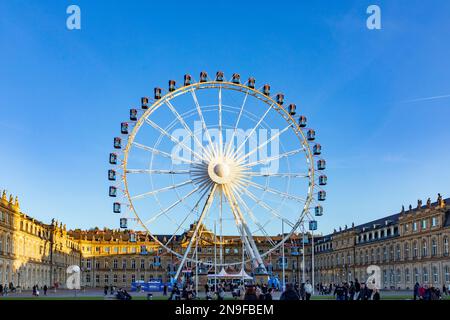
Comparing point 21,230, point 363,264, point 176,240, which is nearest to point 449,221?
point 363,264

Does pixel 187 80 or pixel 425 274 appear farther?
pixel 425 274

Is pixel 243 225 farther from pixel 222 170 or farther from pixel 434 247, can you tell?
pixel 434 247

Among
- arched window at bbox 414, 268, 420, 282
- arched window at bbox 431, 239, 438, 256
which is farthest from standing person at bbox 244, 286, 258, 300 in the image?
arched window at bbox 414, 268, 420, 282

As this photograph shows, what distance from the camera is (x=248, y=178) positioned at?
58.8 m

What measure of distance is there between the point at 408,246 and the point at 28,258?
6193 centimetres

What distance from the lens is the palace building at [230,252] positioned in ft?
290

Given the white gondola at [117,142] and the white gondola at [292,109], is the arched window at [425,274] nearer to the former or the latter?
the white gondola at [292,109]

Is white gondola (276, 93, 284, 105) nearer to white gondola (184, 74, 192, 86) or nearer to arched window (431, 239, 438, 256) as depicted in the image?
white gondola (184, 74, 192, 86)

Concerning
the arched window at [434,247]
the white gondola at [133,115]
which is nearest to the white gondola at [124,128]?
the white gondola at [133,115]

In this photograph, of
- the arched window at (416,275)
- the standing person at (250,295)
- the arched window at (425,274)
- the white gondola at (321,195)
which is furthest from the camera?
the arched window at (416,275)

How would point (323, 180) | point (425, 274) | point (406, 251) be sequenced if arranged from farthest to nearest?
point (406, 251) < point (425, 274) < point (323, 180)

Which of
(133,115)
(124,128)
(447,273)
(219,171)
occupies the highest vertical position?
(133,115)

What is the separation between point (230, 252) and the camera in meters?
158

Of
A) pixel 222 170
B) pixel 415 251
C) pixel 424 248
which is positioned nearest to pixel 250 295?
pixel 222 170
